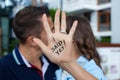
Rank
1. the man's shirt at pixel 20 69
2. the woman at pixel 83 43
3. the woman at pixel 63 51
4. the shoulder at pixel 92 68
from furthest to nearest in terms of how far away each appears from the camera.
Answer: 1. the man's shirt at pixel 20 69
2. the woman at pixel 83 43
3. the shoulder at pixel 92 68
4. the woman at pixel 63 51

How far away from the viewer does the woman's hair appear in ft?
6.79

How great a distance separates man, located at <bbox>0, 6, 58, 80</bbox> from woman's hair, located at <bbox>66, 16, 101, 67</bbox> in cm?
24

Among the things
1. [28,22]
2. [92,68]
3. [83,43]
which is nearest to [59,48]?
[92,68]

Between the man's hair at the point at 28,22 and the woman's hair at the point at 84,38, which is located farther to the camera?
the man's hair at the point at 28,22

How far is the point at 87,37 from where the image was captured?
2104 millimetres

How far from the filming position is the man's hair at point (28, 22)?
91.4 inches

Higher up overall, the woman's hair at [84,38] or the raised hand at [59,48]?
the raised hand at [59,48]

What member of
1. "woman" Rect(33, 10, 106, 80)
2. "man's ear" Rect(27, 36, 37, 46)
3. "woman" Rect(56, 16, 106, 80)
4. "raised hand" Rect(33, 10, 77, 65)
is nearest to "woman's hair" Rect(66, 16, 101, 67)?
"woman" Rect(56, 16, 106, 80)

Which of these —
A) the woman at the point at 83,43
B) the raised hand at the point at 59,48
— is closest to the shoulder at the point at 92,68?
the woman at the point at 83,43

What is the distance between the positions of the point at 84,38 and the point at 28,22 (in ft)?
→ 1.29

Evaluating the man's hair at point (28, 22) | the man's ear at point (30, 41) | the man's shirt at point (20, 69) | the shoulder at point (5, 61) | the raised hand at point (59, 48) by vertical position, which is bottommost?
the man's shirt at point (20, 69)

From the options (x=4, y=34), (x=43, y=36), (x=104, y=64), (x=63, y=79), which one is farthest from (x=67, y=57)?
(x=4, y=34)

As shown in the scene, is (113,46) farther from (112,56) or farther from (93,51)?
(93,51)

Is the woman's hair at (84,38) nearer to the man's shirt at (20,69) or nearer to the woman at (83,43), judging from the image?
the woman at (83,43)
